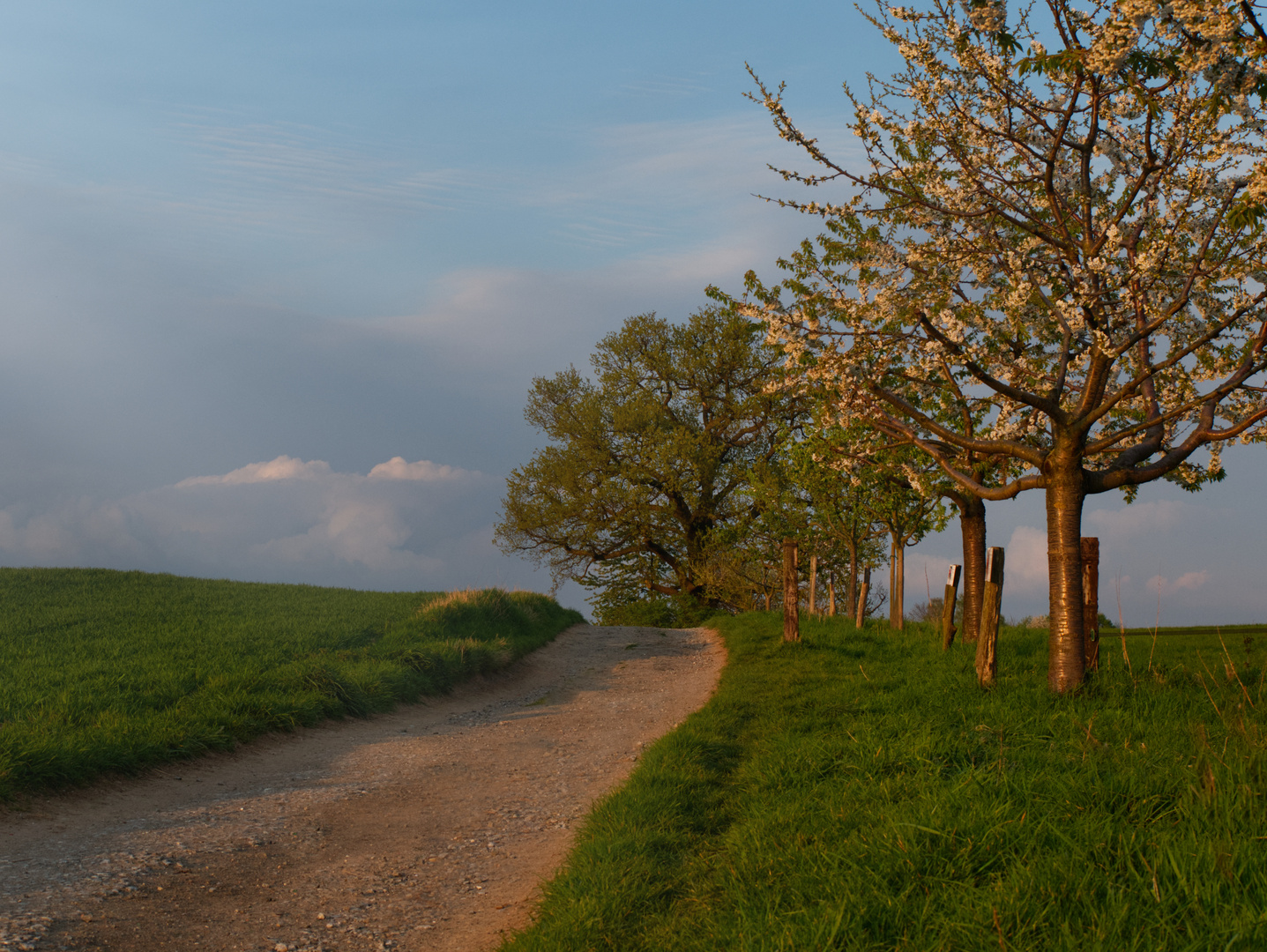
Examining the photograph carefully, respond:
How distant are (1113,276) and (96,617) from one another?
824 inches

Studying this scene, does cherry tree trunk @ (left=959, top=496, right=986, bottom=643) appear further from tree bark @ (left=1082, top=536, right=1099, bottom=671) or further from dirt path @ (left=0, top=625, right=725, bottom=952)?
dirt path @ (left=0, top=625, right=725, bottom=952)

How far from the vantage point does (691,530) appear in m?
33.8

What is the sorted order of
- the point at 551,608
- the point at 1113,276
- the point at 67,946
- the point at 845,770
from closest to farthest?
the point at 67,946 < the point at 845,770 < the point at 1113,276 < the point at 551,608

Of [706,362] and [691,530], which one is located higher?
[706,362]

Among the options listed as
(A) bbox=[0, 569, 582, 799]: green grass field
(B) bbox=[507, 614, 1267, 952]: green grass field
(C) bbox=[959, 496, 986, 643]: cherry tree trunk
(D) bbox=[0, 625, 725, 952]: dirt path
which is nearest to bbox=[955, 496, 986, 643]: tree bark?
(C) bbox=[959, 496, 986, 643]: cherry tree trunk

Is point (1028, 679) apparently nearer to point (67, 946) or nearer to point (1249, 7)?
point (1249, 7)

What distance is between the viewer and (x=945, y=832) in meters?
A: 5.48

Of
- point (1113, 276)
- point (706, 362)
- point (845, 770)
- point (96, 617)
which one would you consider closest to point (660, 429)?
point (706, 362)

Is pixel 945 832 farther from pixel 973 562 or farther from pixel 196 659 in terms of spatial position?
pixel 196 659

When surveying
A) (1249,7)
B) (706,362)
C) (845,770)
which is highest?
(706,362)

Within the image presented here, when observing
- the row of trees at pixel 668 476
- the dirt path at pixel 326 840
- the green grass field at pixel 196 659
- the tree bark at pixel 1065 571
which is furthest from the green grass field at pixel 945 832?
the row of trees at pixel 668 476

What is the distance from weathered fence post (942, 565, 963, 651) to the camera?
14094 millimetres

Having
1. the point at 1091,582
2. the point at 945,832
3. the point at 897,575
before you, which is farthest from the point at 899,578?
the point at 945,832

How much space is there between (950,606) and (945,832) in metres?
9.44
